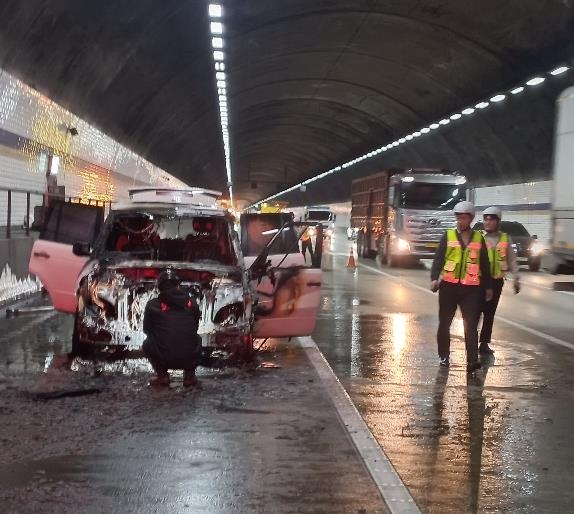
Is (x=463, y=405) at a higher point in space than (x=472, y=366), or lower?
lower

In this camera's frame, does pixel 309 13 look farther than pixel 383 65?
No

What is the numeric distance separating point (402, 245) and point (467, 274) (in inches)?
767

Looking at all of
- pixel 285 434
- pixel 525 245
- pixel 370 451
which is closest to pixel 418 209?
pixel 525 245

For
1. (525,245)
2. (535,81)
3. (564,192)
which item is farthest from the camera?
(525,245)

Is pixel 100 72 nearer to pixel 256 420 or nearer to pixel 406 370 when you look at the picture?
pixel 406 370

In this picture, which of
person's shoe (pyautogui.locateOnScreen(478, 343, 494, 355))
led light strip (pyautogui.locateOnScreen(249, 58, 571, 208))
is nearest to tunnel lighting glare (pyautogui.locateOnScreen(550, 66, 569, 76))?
led light strip (pyautogui.locateOnScreen(249, 58, 571, 208))

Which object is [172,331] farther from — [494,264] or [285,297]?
[494,264]

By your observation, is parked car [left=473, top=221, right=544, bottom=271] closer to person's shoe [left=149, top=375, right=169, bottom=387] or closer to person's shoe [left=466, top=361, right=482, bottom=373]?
person's shoe [left=466, top=361, right=482, bottom=373]

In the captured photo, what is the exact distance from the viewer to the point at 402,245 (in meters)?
28.9

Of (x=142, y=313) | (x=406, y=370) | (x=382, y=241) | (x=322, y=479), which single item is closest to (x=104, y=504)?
(x=322, y=479)

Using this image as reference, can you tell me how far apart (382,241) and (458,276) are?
71.5ft

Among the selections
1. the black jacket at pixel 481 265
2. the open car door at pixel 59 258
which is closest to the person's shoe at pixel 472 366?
the black jacket at pixel 481 265

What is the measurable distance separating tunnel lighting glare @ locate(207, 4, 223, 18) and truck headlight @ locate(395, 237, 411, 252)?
11.5m

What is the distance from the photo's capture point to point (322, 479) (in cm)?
568
